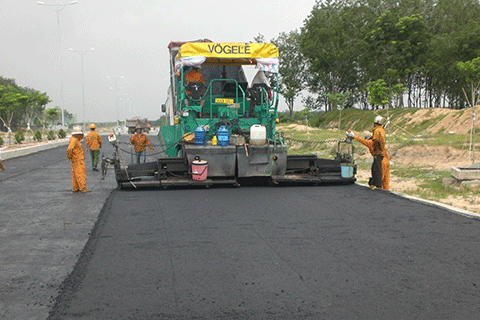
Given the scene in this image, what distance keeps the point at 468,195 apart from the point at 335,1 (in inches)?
1949

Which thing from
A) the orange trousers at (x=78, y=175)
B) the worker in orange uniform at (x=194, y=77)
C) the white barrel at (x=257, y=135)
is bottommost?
the orange trousers at (x=78, y=175)

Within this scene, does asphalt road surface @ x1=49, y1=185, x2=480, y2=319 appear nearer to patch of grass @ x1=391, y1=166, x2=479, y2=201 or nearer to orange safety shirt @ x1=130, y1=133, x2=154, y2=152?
patch of grass @ x1=391, y1=166, x2=479, y2=201

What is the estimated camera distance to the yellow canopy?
10.5 m

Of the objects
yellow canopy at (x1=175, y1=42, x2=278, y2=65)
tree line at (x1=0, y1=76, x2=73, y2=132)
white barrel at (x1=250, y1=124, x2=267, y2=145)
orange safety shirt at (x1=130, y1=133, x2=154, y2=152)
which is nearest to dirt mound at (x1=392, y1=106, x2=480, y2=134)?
yellow canopy at (x1=175, y1=42, x2=278, y2=65)

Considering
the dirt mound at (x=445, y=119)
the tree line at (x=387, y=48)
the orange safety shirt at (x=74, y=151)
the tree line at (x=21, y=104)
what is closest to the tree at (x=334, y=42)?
the tree line at (x=387, y=48)

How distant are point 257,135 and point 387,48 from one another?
32624 millimetres

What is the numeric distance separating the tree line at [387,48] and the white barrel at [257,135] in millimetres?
11909

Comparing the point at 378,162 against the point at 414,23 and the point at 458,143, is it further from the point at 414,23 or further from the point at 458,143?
the point at 414,23

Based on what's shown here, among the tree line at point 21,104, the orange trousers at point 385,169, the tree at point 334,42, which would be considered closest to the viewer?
the orange trousers at point 385,169

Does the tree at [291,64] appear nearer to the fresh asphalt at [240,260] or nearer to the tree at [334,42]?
the tree at [334,42]

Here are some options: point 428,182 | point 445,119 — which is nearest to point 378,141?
point 428,182

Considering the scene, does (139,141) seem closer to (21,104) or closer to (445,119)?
(445,119)

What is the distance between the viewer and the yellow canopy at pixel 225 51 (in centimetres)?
1046

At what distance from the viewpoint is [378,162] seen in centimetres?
970
